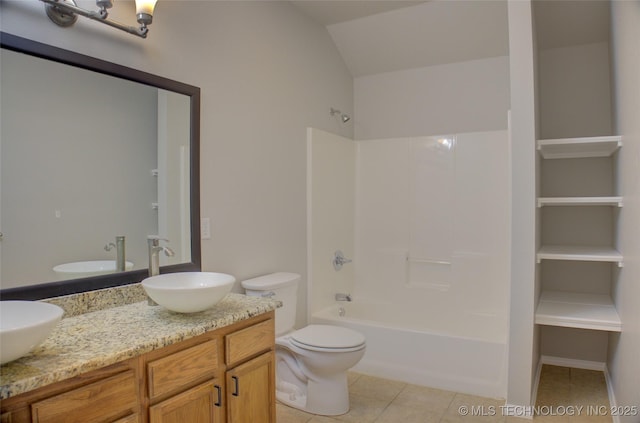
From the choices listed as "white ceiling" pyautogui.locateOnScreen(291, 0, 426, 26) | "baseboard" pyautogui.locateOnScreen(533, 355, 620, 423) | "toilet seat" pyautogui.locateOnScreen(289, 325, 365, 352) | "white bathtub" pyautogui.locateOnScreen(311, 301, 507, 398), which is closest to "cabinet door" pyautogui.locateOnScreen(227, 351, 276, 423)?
"toilet seat" pyautogui.locateOnScreen(289, 325, 365, 352)

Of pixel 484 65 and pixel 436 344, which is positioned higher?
pixel 484 65

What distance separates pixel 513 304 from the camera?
253cm

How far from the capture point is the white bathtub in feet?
9.09

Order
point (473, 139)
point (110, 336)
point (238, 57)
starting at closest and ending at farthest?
point (110, 336)
point (238, 57)
point (473, 139)

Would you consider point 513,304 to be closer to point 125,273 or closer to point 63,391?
point 125,273

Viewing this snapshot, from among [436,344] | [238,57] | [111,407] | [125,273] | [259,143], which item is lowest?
[436,344]

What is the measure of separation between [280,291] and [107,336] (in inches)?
53.7

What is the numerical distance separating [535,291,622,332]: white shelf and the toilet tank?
1502 mm

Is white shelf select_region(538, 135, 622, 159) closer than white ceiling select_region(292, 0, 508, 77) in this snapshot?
Yes

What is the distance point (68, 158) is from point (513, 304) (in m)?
2.40

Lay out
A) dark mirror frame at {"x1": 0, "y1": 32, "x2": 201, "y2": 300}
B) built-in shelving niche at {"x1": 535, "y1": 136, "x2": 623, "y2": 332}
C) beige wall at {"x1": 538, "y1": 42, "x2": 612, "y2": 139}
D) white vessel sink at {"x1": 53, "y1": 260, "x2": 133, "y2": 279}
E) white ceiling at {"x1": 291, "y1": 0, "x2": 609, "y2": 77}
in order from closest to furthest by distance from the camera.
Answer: dark mirror frame at {"x1": 0, "y1": 32, "x2": 201, "y2": 300}, white vessel sink at {"x1": 53, "y1": 260, "x2": 133, "y2": 279}, built-in shelving niche at {"x1": 535, "y1": 136, "x2": 623, "y2": 332}, white ceiling at {"x1": 291, "y1": 0, "x2": 609, "y2": 77}, beige wall at {"x1": 538, "y1": 42, "x2": 612, "y2": 139}

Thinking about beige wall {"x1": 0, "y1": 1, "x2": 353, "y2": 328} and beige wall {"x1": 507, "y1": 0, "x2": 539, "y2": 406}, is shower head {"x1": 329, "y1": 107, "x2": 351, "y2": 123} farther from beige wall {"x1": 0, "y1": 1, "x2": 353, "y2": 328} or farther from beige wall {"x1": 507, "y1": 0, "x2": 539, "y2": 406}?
beige wall {"x1": 507, "y1": 0, "x2": 539, "y2": 406}

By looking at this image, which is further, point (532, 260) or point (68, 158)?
point (532, 260)

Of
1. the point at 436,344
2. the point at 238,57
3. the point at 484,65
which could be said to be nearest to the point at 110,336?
the point at 238,57
